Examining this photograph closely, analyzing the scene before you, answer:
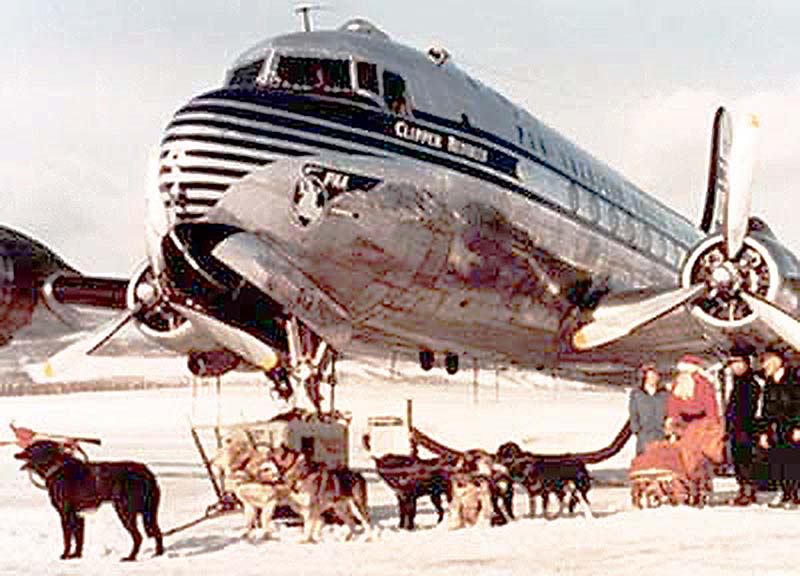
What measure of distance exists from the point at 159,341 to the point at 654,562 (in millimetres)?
9936

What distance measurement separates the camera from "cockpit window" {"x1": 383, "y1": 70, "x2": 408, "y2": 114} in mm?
13328

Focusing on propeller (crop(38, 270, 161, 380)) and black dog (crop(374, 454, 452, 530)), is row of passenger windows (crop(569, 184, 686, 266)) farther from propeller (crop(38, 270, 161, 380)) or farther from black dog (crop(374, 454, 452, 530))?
propeller (crop(38, 270, 161, 380))

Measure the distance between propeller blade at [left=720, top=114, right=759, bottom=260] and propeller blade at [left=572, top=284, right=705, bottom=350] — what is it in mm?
735

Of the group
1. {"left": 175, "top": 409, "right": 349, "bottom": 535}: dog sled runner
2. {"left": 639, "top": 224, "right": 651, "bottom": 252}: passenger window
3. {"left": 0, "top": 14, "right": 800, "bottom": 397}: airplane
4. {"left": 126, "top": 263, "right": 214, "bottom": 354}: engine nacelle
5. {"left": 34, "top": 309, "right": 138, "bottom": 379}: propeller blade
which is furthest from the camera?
{"left": 639, "top": 224, "right": 651, "bottom": 252}: passenger window

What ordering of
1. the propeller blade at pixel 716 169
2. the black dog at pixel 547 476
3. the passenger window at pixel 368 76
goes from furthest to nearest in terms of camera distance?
1. the propeller blade at pixel 716 169
2. the black dog at pixel 547 476
3. the passenger window at pixel 368 76

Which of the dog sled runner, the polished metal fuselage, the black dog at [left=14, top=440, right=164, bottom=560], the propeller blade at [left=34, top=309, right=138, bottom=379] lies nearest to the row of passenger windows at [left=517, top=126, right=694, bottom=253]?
the polished metal fuselage

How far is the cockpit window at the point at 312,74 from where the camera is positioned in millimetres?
13047

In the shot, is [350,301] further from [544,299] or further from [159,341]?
[159,341]

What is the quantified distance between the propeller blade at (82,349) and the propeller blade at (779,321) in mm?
8531

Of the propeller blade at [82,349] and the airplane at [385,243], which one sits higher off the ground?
the airplane at [385,243]

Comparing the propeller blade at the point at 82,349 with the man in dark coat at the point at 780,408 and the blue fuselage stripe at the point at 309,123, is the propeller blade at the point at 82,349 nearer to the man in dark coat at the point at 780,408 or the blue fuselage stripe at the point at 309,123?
the blue fuselage stripe at the point at 309,123

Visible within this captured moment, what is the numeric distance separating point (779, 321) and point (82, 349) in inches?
371

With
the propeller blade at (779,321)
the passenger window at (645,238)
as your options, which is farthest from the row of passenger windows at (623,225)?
the propeller blade at (779,321)

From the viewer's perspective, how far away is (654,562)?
9.35 meters
